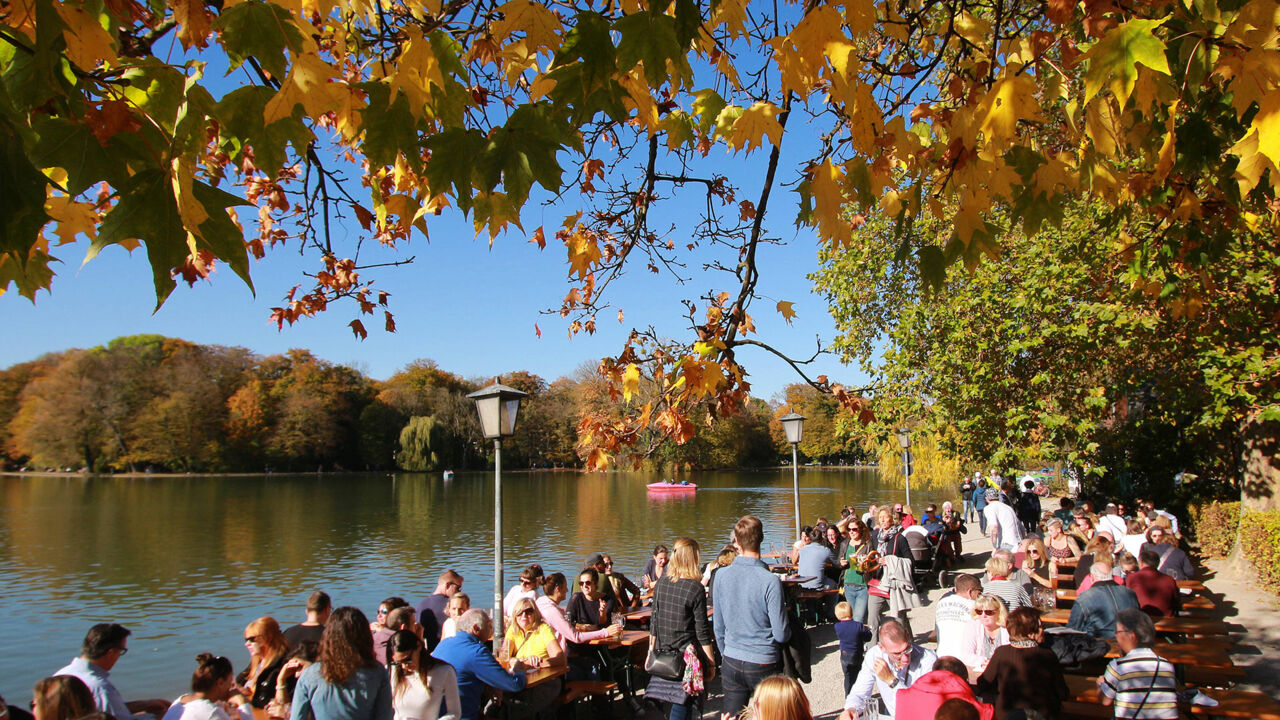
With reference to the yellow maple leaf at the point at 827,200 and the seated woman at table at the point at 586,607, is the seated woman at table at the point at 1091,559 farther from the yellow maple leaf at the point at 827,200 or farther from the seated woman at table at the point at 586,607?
the yellow maple leaf at the point at 827,200

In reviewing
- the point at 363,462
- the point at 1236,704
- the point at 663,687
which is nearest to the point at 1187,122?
the point at 1236,704

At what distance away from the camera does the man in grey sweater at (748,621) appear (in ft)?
15.1

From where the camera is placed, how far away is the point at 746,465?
280ft

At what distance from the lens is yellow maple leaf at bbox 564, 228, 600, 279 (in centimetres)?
372

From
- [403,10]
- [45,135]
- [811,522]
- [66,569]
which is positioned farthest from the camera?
[811,522]

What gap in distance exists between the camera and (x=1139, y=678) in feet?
14.5

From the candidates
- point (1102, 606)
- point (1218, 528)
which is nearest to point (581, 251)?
point (1102, 606)

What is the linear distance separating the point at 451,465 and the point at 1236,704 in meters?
75.7

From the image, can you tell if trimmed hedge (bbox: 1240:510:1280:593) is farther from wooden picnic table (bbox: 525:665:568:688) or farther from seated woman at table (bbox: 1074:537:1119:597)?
wooden picnic table (bbox: 525:665:568:688)

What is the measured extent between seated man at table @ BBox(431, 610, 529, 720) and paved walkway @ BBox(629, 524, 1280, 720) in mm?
1964

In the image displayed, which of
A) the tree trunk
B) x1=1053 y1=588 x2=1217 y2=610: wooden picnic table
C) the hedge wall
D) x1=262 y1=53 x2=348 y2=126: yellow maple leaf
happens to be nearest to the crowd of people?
x1=1053 y1=588 x2=1217 y2=610: wooden picnic table

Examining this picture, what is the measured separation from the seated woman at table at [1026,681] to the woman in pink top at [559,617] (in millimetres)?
3273

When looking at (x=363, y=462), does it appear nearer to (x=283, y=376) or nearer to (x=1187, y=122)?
(x=283, y=376)

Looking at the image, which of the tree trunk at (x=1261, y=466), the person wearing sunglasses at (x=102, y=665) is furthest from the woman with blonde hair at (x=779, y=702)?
the tree trunk at (x=1261, y=466)
